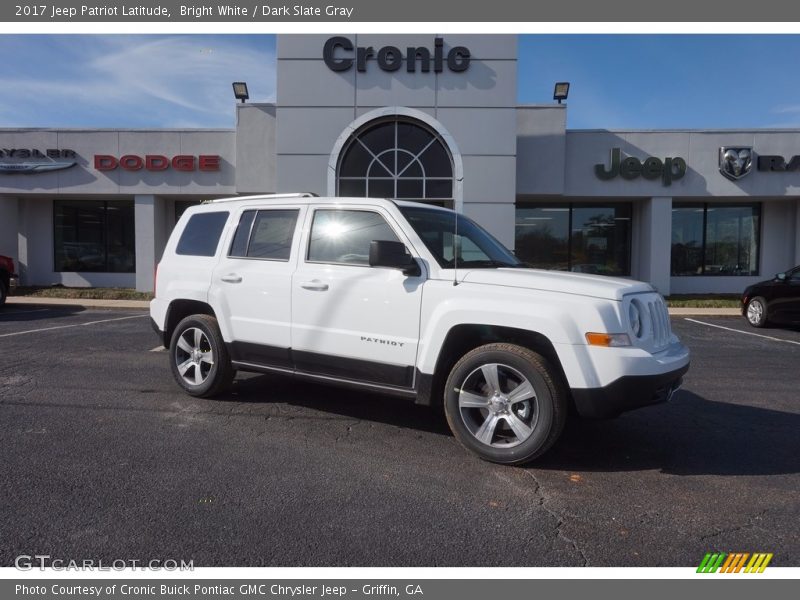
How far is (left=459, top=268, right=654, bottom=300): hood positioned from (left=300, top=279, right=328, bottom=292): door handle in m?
1.20

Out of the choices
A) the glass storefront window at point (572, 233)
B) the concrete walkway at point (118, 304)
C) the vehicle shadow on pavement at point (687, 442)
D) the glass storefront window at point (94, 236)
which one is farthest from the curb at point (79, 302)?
the vehicle shadow on pavement at point (687, 442)

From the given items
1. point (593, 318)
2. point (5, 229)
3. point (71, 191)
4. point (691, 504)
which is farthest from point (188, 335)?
point (5, 229)

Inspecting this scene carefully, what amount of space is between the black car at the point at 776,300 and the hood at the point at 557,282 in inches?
360

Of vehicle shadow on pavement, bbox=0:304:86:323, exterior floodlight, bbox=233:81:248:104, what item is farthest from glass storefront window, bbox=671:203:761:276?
vehicle shadow on pavement, bbox=0:304:86:323

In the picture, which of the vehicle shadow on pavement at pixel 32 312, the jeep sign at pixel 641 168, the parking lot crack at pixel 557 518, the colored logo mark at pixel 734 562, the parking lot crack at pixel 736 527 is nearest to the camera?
the colored logo mark at pixel 734 562

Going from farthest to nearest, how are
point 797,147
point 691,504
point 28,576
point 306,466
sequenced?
point 797,147 → point 306,466 → point 691,504 → point 28,576

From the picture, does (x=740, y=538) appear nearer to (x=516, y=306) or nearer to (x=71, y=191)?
(x=516, y=306)

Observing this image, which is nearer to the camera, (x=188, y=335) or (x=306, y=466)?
(x=306, y=466)

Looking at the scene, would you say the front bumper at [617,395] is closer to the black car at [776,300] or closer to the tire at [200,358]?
the tire at [200,358]

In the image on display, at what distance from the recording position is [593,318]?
3.94 m

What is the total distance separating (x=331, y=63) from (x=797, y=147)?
14628 mm

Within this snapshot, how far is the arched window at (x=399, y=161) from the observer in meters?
17.0

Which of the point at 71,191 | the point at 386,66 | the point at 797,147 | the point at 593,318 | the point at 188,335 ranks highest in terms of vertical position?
the point at 386,66

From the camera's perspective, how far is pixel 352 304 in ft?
15.8
